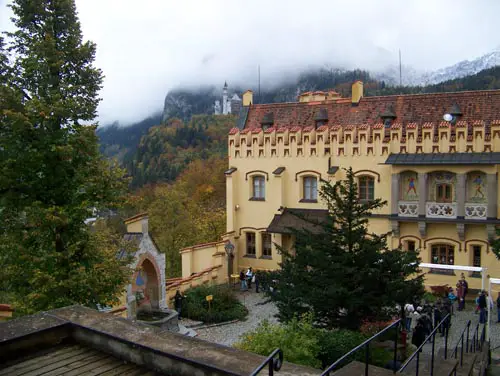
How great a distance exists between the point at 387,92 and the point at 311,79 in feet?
233

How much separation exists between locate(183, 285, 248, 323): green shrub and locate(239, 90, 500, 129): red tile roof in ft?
38.8

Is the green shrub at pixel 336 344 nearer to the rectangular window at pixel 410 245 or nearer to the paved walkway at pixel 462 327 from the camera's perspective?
the paved walkway at pixel 462 327

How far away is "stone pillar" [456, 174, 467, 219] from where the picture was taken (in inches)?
990

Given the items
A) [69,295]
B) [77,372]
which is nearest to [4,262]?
[69,295]

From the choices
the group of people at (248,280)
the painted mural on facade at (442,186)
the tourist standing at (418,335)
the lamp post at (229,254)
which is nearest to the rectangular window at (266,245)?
the lamp post at (229,254)

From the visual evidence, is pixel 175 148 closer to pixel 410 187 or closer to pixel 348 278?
pixel 410 187

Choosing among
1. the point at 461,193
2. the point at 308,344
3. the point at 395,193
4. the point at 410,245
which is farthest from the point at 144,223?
the point at 461,193

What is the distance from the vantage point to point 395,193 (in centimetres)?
2703

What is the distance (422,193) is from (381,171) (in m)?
2.64

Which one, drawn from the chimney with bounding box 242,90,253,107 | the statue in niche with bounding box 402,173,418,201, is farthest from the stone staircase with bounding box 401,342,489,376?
the chimney with bounding box 242,90,253,107

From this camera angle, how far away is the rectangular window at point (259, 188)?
31672 millimetres

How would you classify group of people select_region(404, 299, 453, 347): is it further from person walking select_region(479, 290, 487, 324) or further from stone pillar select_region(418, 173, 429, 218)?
stone pillar select_region(418, 173, 429, 218)

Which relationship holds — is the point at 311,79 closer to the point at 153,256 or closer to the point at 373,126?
the point at 373,126

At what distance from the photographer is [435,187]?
26.5 meters
